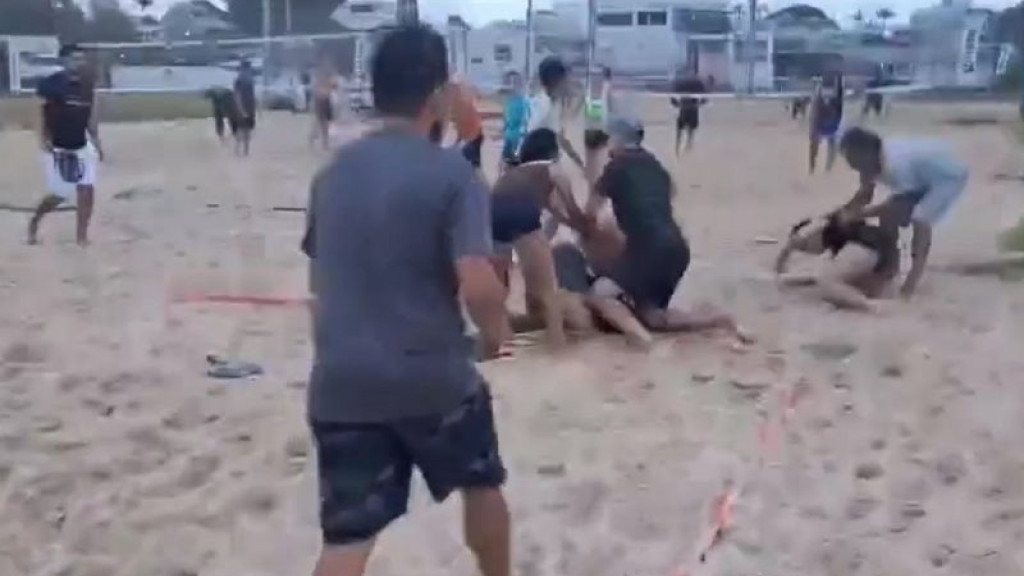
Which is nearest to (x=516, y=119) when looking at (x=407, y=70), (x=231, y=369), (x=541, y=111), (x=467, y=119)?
(x=541, y=111)

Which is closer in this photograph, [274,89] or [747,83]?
[274,89]

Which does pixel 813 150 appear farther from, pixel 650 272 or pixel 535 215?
pixel 535 215

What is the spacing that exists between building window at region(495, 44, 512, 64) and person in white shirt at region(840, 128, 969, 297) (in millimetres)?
26375

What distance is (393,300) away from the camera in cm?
303

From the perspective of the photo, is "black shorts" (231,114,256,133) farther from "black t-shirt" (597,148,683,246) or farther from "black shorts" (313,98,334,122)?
"black t-shirt" (597,148,683,246)

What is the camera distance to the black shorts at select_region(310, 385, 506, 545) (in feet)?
10.1

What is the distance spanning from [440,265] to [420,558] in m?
1.34

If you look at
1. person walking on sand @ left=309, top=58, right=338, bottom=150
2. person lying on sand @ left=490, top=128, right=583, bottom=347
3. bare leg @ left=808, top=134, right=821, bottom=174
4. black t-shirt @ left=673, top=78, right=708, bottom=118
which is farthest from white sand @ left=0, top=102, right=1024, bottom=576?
black t-shirt @ left=673, top=78, right=708, bottom=118

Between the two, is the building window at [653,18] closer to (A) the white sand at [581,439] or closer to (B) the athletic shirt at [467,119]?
(A) the white sand at [581,439]

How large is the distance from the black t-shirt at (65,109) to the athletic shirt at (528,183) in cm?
410

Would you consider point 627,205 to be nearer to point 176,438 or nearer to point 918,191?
point 918,191

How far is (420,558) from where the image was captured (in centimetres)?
413

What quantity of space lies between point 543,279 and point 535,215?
274 mm

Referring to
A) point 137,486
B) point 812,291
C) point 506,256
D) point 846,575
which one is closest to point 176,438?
point 137,486
